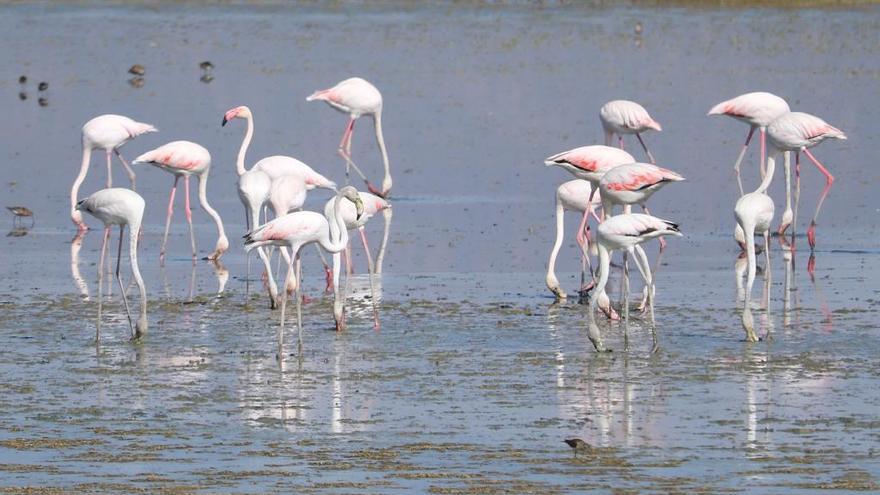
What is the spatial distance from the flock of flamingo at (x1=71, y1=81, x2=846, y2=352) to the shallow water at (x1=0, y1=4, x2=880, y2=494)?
0.70ft

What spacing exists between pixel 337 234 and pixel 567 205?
7.39 feet

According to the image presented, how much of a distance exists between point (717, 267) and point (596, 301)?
2.28m

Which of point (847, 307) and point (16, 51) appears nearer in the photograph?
point (847, 307)

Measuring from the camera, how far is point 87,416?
25.3 feet

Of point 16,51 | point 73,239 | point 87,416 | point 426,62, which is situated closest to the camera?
point 87,416

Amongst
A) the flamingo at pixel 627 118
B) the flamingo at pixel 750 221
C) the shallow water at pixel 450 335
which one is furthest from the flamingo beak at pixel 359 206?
the flamingo at pixel 627 118

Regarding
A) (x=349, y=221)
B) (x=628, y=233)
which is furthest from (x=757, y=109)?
(x=628, y=233)

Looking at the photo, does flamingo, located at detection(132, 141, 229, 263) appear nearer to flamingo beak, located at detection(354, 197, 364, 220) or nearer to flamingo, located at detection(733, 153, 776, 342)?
flamingo beak, located at detection(354, 197, 364, 220)

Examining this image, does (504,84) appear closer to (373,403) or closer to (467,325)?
(467,325)

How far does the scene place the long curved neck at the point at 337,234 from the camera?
9.51 m

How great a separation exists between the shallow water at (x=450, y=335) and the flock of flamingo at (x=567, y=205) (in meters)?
0.21

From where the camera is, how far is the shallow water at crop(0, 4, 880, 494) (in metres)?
6.85

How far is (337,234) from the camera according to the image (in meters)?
9.62

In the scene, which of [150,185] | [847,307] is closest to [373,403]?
[847,307]
